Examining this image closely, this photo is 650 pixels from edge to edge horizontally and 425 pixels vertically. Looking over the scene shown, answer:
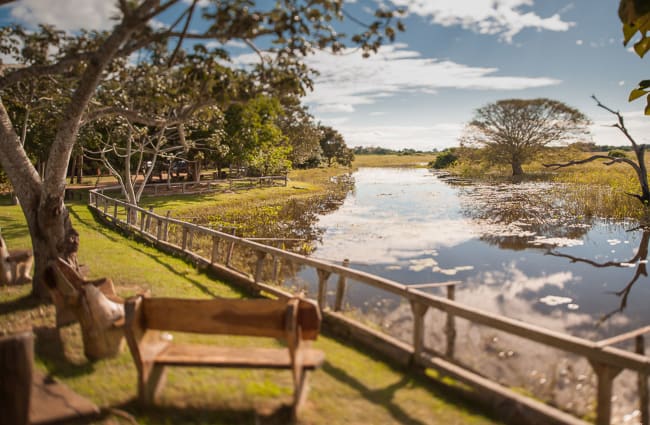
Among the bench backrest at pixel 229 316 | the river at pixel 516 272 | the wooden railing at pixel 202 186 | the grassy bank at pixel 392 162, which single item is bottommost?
the river at pixel 516 272

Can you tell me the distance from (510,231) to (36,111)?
63.3 ft

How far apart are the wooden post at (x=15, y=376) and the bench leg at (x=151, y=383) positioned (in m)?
1.32

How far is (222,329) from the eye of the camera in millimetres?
3967

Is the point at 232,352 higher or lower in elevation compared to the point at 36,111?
lower

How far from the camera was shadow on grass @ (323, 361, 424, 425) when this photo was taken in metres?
4.18

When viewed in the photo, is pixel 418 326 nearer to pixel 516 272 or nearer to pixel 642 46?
pixel 642 46

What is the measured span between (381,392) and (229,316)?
2.01 metres

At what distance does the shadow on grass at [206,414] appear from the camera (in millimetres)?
3723

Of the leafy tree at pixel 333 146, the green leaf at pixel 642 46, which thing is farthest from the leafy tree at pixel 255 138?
the leafy tree at pixel 333 146

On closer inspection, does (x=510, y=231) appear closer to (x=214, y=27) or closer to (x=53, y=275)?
(x=214, y=27)

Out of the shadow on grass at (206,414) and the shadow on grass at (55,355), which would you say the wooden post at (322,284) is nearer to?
the shadow on grass at (206,414)

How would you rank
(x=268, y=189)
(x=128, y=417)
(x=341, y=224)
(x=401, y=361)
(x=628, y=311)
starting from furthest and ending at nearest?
(x=268, y=189) < (x=341, y=224) < (x=628, y=311) < (x=401, y=361) < (x=128, y=417)

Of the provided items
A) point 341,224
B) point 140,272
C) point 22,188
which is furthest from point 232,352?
point 341,224

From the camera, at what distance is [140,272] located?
9.28 meters
